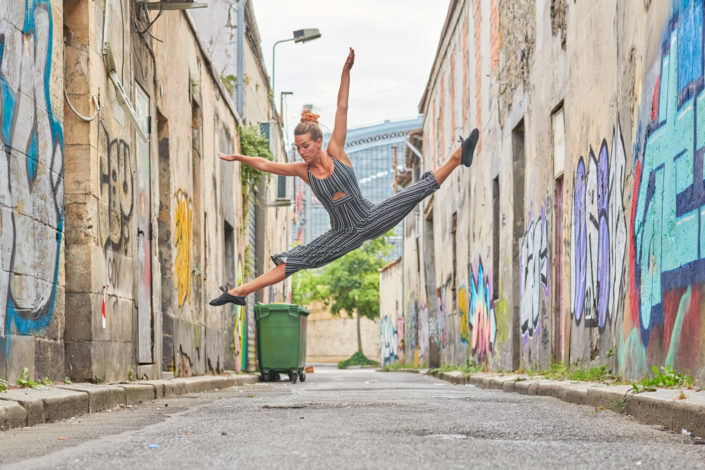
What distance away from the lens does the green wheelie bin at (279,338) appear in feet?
62.4

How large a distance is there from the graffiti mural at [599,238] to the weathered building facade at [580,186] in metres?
0.02

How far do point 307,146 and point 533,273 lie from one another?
24.3 ft

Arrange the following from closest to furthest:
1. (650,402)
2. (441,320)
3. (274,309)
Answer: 1. (650,402)
2. (274,309)
3. (441,320)

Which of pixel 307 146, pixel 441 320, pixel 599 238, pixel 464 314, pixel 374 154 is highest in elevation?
pixel 374 154

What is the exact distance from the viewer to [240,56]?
73.7 ft

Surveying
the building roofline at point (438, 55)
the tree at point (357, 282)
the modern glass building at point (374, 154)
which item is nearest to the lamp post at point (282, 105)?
Answer: the building roofline at point (438, 55)

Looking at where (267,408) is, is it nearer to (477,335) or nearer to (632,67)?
(632,67)

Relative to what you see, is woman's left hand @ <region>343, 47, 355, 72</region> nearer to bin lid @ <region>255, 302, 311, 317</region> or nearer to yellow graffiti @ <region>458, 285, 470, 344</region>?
bin lid @ <region>255, 302, 311, 317</region>

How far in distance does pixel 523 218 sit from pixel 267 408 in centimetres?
890

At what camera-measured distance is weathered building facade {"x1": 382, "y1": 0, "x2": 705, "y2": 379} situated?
24.0ft

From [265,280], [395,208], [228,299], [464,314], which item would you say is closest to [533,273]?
[395,208]

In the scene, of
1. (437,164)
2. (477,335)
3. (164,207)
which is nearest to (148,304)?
(164,207)

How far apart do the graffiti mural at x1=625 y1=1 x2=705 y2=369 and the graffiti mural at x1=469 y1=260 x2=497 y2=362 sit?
9524 mm

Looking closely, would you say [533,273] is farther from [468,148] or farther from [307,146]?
[307,146]
